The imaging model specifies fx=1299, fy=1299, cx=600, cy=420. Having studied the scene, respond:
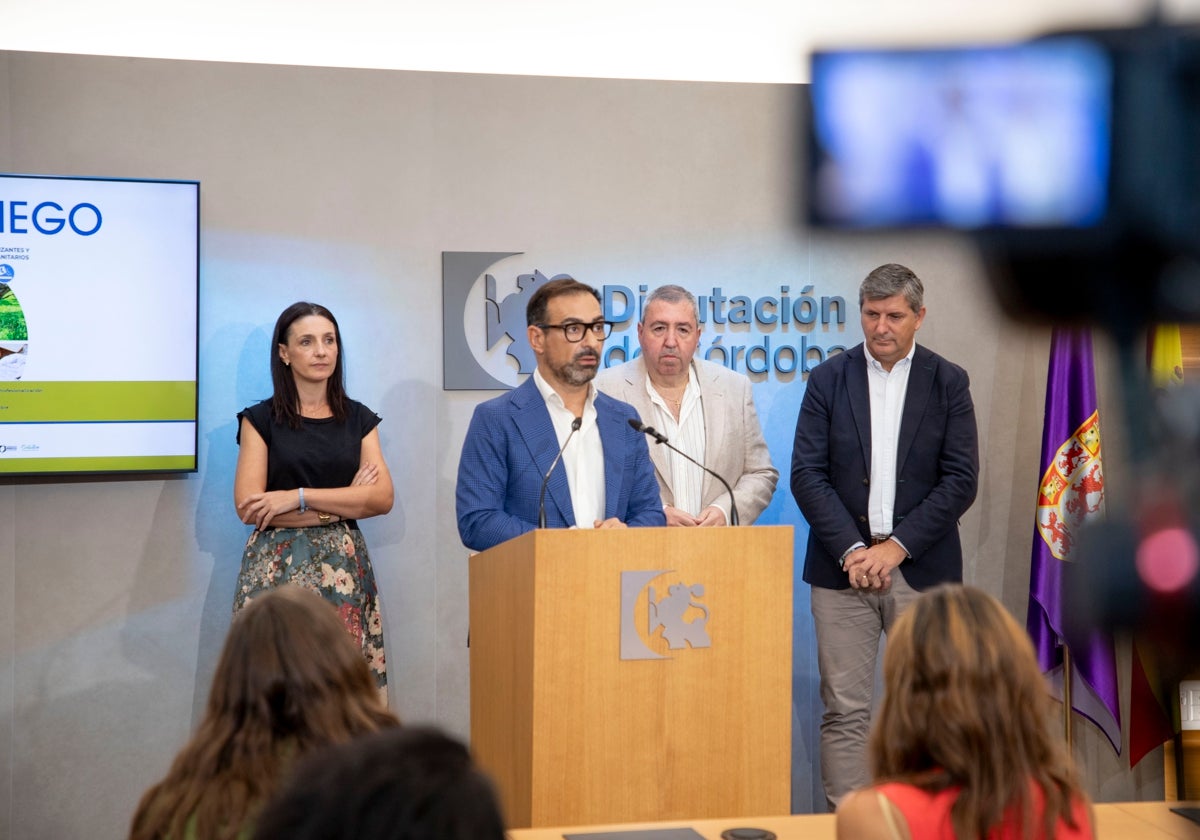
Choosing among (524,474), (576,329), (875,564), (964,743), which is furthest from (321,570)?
(964,743)

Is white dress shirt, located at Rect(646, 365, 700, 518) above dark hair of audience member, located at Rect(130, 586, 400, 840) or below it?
above

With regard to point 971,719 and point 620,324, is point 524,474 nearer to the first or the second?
point 620,324

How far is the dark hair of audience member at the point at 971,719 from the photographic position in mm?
1649

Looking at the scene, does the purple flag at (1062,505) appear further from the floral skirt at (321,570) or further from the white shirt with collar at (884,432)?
the floral skirt at (321,570)

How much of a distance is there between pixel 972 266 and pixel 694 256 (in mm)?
5125

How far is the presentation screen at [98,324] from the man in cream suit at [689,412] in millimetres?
1653

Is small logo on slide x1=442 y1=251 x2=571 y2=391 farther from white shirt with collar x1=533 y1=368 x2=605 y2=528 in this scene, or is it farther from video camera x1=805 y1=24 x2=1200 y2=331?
video camera x1=805 y1=24 x2=1200 y2=331

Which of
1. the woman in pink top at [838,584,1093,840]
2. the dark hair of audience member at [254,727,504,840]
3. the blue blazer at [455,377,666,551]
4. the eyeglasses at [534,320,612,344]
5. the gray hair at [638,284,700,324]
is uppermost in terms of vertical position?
the gray hair at [638,284,700,324]

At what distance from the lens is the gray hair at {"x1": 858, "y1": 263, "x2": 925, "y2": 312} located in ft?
14.9

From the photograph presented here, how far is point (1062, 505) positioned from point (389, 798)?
480cm

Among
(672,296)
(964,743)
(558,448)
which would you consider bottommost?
(964,743)

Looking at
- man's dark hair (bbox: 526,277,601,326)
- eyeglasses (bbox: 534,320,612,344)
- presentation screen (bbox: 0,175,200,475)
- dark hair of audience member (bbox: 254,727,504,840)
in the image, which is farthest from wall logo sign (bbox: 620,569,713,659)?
presentation screen (bbox: 0,175,200,475)

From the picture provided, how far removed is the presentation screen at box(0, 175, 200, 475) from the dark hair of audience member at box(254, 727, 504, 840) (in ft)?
15.1

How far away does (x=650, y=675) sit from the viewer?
3.03m
